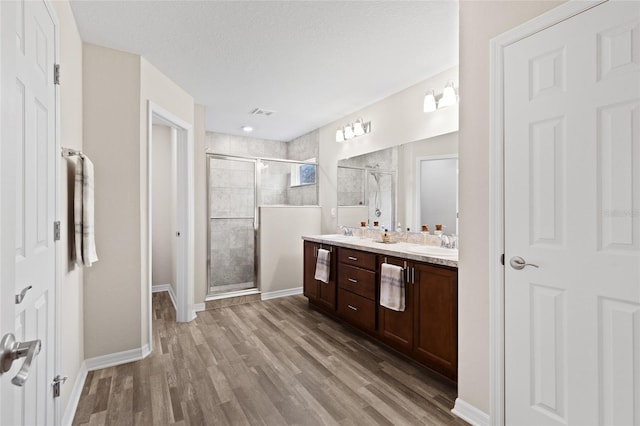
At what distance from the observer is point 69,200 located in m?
1.93

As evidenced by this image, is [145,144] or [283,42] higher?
[283,42]

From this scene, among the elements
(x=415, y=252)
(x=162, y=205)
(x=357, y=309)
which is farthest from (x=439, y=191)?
(x=162, y=205)

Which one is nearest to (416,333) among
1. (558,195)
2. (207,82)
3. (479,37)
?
(558,195)

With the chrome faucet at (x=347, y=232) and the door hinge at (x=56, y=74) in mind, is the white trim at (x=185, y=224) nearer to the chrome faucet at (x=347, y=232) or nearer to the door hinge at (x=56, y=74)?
the door hinge at (x=56, y=74)

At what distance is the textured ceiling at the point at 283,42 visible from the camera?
201 cm

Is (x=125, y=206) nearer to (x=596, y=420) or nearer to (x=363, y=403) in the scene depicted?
(x=363, y=403)

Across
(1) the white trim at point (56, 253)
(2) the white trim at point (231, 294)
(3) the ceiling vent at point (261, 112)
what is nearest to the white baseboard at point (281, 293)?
(2) the white trim at point (231, 294)

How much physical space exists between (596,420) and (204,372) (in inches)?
90.9

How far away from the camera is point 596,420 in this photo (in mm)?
1313

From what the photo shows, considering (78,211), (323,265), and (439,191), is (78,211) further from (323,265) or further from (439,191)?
(439,191)

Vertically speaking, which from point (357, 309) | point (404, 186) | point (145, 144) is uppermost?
point (145, 144)

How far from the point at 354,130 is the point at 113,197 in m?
2.68

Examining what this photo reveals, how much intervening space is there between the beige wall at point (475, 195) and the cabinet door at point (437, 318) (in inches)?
7.4

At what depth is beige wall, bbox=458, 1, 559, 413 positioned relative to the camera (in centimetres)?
171
